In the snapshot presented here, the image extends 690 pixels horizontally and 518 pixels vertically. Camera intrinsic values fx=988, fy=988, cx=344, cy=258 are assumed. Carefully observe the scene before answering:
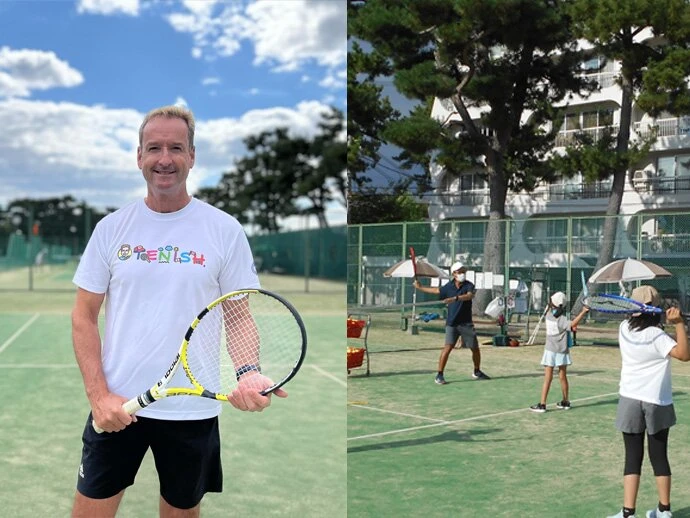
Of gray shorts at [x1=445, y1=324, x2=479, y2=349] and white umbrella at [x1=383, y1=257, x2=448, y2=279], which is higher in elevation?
white umbrella at [x1=383, y1=257, x2=448, y2=279]

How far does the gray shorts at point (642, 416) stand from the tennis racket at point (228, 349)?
1008 mm

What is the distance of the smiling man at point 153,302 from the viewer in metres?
2.16

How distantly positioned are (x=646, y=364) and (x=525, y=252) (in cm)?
44

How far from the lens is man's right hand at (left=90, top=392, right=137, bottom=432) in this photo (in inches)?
82.3

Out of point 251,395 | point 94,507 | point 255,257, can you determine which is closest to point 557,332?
point 251,395

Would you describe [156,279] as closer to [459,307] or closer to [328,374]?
[459,307]

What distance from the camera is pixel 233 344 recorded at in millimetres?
2229

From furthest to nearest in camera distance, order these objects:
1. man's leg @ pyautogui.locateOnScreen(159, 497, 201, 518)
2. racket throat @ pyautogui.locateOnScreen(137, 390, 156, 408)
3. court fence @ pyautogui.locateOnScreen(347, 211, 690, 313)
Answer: court fence @ pyautogui.locateOnScreen(347, 211, 690, 313)
man's leg @ pyautogui.locateOnScreen(159, 497, 201, 518)
racket throat @ pyautogui.locateOnScreen(137, 390, 156, 408)

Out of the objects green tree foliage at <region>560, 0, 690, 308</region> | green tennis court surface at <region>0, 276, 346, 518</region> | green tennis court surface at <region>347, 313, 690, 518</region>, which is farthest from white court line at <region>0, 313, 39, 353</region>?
green tree foliage at <region>560, 0, 690, 308</region>

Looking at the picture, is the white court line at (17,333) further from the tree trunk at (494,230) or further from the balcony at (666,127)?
the balcony at (666,127)

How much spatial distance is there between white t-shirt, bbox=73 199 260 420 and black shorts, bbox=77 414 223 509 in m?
0.05

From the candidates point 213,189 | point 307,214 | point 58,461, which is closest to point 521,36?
point 58,461

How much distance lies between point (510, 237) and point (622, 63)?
0.54 metres

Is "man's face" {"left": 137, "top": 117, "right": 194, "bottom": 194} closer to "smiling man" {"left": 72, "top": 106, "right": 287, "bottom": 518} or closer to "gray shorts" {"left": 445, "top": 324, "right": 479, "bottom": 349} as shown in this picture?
"smiling man" {"left": 72, "top": 106, "right": 287, "bottom": 518}
